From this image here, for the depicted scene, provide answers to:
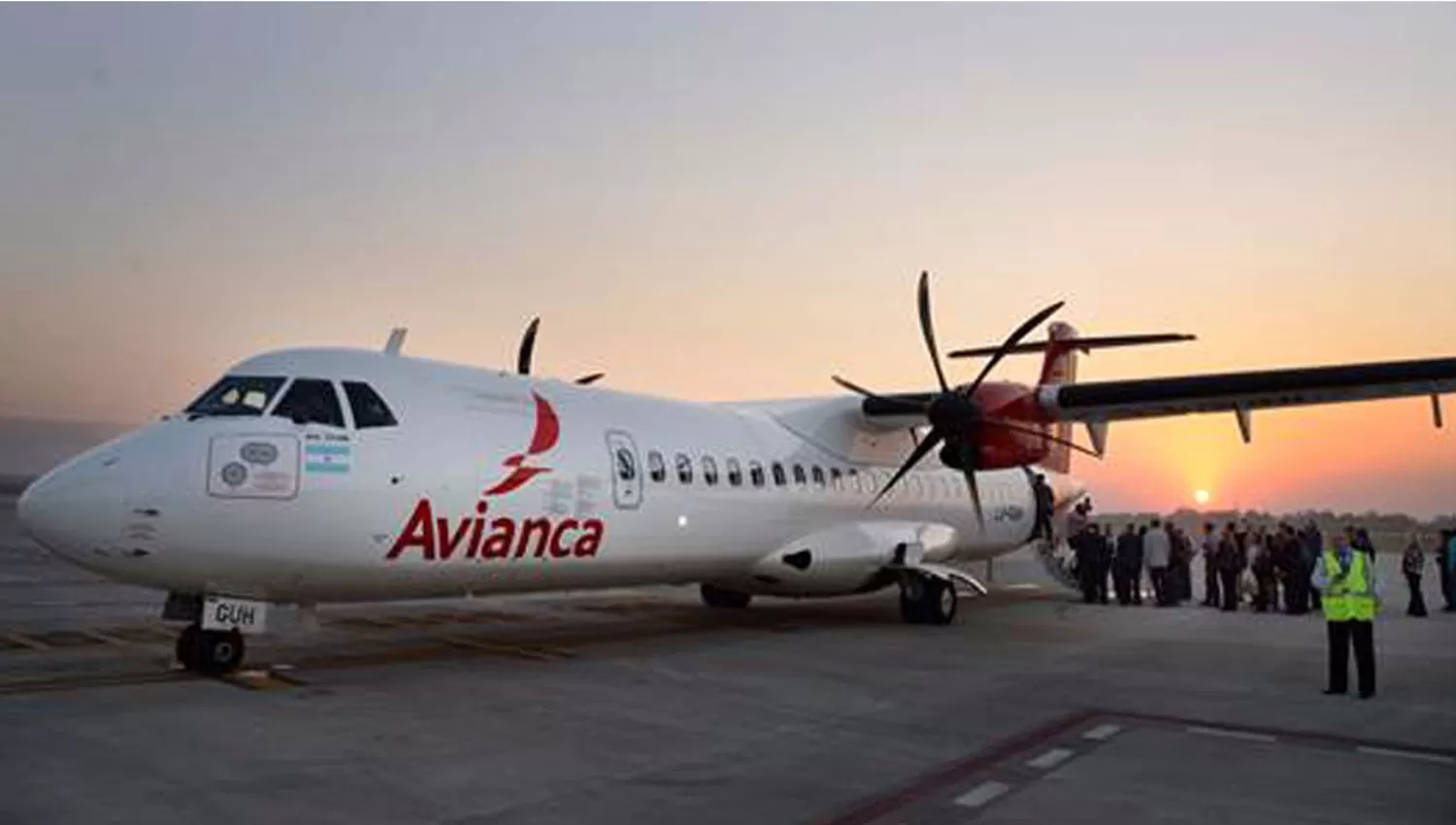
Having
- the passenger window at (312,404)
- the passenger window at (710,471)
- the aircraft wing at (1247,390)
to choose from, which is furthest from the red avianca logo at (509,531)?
the aircraft wing at (1247,390)

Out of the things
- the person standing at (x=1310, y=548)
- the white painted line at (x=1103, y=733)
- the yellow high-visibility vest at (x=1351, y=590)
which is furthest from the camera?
the person standing at (x=1310, y=548)

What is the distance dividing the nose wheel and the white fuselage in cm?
53

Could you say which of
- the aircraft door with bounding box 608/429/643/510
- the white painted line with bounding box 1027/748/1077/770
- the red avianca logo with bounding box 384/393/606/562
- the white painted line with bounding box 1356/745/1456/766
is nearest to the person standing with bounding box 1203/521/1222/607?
the aircraft door with bounding box 608/429/643/510

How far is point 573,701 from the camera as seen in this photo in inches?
362

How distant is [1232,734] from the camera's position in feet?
27.6

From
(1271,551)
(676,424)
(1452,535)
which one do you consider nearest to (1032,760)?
(676,424)

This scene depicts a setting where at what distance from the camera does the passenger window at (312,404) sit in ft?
32.4

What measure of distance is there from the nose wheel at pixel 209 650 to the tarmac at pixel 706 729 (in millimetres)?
259

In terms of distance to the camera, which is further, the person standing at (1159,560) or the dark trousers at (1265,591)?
the person standing at (1159,560)

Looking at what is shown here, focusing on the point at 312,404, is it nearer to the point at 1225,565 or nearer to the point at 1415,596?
the point at 1225,565

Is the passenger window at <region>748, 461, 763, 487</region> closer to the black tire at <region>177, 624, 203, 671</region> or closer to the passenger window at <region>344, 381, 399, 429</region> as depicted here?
the passenger window at <region>344, 381, 399, 429</region>

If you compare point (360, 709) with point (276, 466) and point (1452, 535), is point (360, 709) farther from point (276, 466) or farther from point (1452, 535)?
point (1452, 535)

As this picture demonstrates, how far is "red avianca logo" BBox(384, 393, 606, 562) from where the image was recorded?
10461mm

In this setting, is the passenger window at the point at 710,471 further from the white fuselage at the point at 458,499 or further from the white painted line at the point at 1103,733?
the white painted line at the point at 1103,733
